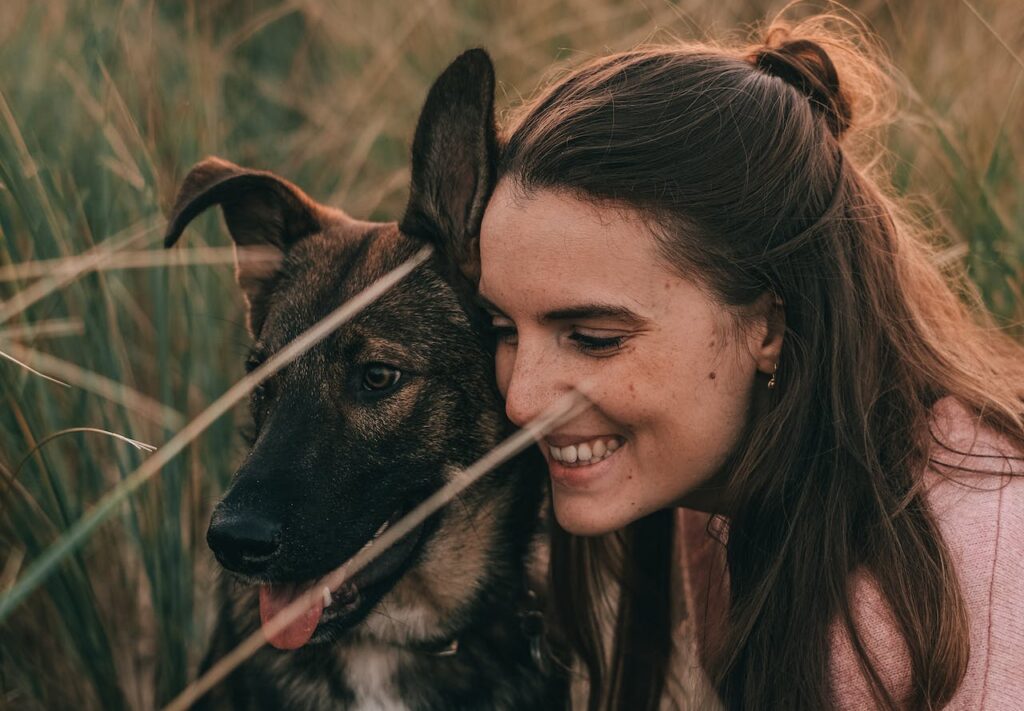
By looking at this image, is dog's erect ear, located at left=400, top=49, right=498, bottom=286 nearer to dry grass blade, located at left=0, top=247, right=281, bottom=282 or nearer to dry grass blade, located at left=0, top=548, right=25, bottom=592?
dry grass blade, located at left=0, top=247, right=281, bottom=282

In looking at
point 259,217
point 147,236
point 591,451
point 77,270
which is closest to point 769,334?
point 591,451

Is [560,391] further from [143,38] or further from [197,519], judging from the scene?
[143,38]

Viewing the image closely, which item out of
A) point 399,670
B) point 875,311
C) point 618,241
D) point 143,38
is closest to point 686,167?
point 618,241

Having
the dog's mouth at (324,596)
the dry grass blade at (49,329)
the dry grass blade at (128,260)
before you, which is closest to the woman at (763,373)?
the dog's mouth at (324,596)

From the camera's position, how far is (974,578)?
2203 millimetres

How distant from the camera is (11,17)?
423cm

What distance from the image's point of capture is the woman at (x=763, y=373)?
88.8 inches

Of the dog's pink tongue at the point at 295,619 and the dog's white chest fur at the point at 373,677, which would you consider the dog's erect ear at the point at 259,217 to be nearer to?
the dog's pink tongue at the point at 295,619

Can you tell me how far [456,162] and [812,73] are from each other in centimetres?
97

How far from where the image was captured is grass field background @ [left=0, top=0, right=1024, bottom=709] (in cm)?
291

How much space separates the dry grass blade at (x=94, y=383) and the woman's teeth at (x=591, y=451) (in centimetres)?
126

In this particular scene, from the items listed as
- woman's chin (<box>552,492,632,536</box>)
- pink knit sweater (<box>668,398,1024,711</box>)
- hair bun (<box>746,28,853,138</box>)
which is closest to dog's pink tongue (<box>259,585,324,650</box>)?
woman's chin (<box>552,492,632,536</box>)

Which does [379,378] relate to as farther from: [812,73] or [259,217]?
[812,73]

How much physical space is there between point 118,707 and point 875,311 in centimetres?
250
